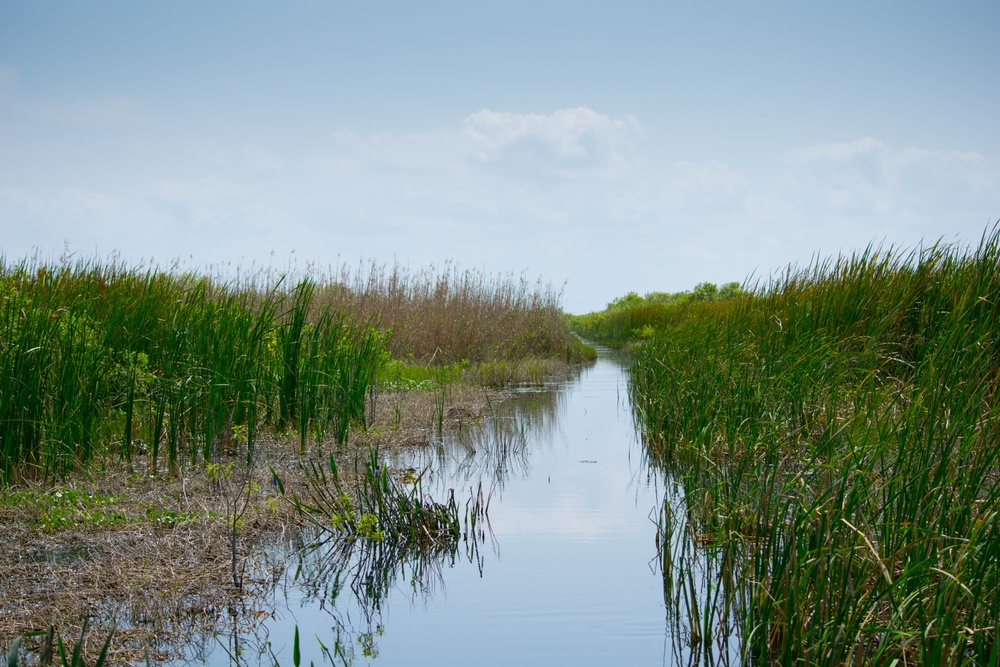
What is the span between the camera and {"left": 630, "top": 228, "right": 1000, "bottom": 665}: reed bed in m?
2.97

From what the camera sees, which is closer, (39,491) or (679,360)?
(39,491)

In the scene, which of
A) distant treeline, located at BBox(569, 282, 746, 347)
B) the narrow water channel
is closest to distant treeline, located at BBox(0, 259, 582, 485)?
the narrow water channel

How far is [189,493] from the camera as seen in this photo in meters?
5.40

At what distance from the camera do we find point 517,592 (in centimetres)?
436

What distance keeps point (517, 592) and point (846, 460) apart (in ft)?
5.91

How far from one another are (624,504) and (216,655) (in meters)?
3.59

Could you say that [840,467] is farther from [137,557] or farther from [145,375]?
[145,375]

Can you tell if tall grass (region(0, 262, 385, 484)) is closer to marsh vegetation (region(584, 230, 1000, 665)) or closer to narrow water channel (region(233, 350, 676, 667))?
narrow water channel (region(233, 350, 676, 667))

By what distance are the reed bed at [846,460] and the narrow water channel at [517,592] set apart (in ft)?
1.03

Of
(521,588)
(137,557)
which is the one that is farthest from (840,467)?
(137,557)

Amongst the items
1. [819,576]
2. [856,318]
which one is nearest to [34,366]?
[819,576]

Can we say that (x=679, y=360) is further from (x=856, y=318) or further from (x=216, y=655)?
(x=216, y=655)

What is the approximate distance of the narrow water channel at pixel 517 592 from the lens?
12.0ft

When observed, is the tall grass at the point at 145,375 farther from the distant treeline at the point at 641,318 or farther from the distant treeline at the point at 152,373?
the distant treeline at the point at 641,318
